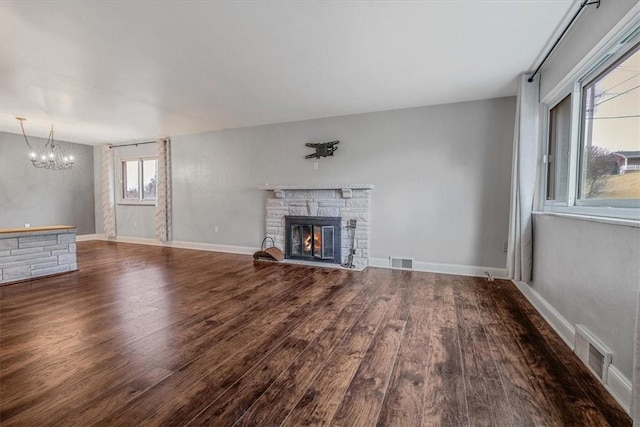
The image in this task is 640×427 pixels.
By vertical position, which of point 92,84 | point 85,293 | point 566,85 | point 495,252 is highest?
point 92,84

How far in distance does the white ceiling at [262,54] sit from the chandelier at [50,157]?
231 cm

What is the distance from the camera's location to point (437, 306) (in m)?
2.96

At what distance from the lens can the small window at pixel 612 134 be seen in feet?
5.86

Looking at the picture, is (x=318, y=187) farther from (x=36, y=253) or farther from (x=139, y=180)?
(x=139, y=180)

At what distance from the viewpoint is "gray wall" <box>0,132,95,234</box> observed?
6.19 m

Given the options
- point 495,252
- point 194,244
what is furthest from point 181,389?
point 194,244

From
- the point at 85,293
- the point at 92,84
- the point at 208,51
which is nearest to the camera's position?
the point at 208,51

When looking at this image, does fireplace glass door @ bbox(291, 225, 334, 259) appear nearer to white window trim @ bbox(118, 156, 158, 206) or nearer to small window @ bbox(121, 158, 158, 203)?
white window trim @ bbox(118, 156, 158, 206)

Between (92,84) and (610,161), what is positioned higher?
(92,84)

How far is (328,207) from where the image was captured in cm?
494

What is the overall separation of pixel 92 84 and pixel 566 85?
5.10 meters

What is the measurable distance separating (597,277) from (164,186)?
705 cm

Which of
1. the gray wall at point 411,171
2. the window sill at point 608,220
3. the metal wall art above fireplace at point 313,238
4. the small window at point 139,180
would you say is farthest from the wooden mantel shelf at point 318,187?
the small window at point 139,180

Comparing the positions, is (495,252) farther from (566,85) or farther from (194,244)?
(194,244)
